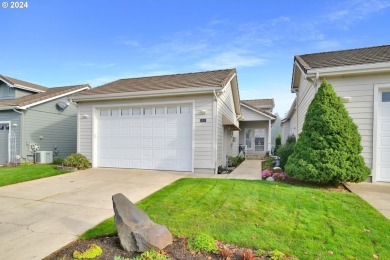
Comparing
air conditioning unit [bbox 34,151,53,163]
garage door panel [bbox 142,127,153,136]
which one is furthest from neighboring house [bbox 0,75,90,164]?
garage door panel [bbox 142,127,153,136]

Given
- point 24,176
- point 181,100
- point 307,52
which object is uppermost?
point 307,52

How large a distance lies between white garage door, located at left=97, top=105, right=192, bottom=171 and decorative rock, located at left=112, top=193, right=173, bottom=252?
601cm

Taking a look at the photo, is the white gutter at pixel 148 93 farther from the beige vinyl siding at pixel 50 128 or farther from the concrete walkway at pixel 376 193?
the concrete walkway at pixel 376 193

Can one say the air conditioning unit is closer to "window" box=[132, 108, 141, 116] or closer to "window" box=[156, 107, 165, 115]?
"window" box=[132, 108, 141, 116]

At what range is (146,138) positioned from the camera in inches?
381

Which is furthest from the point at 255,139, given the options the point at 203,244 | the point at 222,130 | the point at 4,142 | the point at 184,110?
the point at 4,142

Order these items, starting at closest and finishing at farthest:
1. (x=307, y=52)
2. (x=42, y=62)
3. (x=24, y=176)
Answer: (x=24, y=176) → (x=307, y=52) → (x=42, y=62)

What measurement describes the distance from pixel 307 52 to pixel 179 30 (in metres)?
6.25

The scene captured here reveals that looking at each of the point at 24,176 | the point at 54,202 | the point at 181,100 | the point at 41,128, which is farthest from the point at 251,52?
the point at 41,128

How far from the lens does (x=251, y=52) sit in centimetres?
1098

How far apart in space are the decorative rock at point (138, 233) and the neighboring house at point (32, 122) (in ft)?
40.4

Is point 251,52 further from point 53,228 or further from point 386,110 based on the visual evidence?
point 53,228

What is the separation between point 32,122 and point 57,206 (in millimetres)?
10165

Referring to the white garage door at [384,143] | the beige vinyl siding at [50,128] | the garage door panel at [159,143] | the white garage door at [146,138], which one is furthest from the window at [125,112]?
the white garage door at [384,143]
